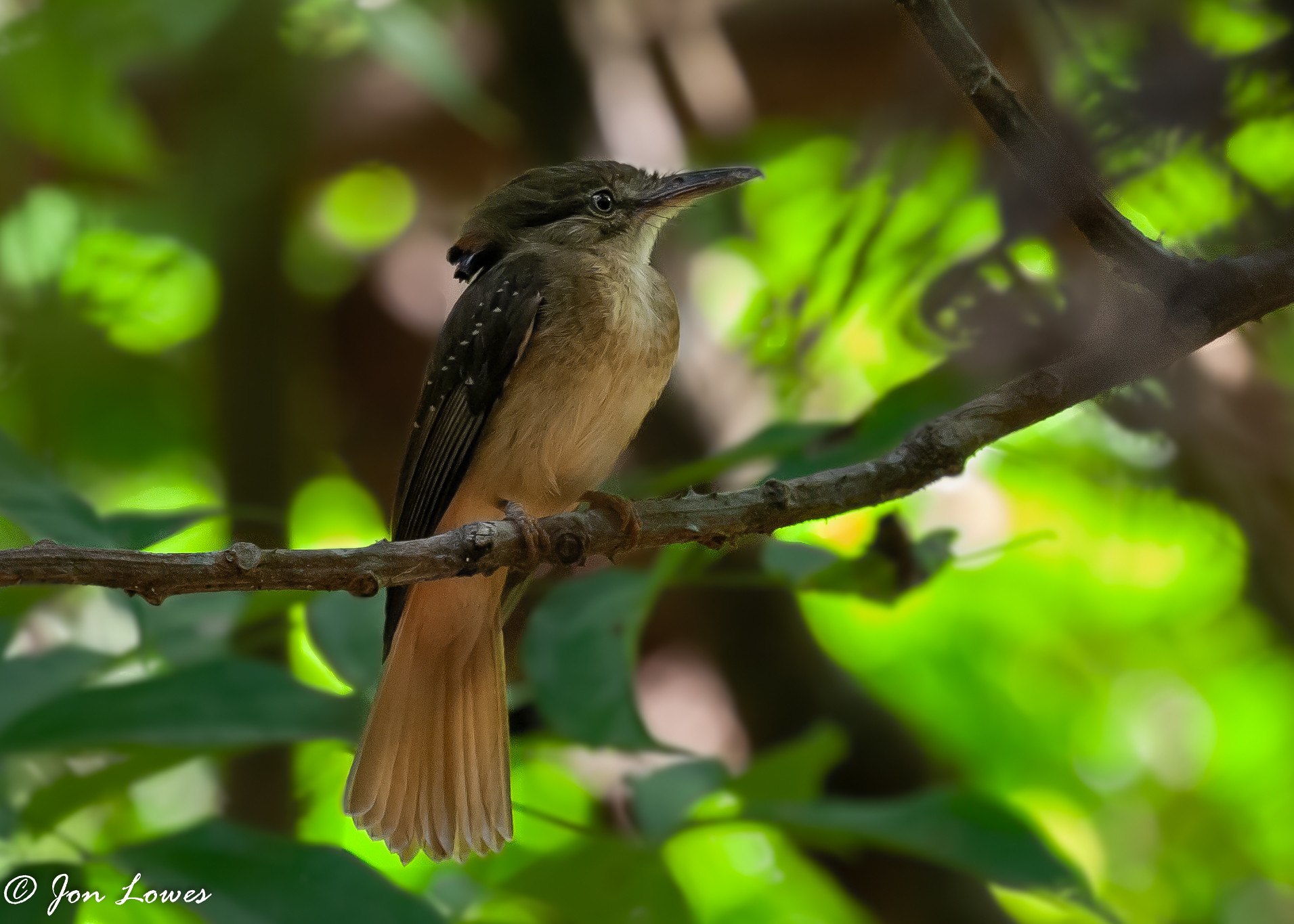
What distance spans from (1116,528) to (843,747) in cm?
146

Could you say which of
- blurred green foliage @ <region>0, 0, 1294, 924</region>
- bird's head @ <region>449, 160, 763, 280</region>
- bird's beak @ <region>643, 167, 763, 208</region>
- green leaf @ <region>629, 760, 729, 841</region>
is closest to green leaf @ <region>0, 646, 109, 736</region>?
blurred green foliage @ <region>0, 0, 1294, 924</region>

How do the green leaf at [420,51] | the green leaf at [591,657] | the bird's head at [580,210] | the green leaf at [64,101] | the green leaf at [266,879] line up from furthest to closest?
the green leaf at [64,101] < the green leaf at [420,51] < the bird's head at [580,210] < the green leaf at [591,657] < the green leaf at [266,879]

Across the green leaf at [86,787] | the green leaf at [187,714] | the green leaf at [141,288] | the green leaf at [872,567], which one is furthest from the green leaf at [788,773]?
the green leaf at [141,288]

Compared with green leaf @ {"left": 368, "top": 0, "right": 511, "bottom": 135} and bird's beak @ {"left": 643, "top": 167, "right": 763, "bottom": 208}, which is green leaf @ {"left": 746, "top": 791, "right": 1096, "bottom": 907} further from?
green leaf @ {"left": 368, "top": 0, "right": 511, "bottom": 135}

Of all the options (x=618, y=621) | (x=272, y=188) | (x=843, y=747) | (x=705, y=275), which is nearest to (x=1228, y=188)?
(x=618, y=621)

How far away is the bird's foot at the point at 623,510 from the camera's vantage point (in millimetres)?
2471

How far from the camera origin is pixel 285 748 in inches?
162

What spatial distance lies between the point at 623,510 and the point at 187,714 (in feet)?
3.27

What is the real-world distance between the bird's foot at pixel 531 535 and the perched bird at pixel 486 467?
554mm

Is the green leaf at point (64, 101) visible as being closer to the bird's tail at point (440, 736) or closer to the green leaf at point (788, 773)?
the bird's tail at point (440, 736)

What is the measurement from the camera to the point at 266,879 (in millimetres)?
2590

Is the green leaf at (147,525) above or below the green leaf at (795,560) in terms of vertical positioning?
above

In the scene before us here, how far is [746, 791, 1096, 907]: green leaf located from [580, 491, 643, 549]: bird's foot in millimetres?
731

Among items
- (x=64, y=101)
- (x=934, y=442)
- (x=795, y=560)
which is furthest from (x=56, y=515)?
(x=64, y=101)
